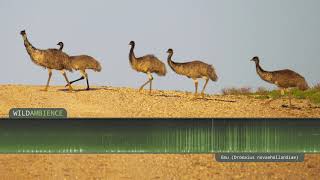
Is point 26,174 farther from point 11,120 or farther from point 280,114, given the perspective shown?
point 280,114

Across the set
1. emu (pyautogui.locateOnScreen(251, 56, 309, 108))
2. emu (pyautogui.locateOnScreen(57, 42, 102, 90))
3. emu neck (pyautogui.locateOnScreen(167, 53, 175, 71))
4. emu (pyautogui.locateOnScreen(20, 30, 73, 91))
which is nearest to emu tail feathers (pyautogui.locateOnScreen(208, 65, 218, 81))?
emu neck (pyautogui.locateOnScreen(167, 53, 175, 71))

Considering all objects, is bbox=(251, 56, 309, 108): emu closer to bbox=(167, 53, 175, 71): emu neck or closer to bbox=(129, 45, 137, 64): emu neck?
bbox=(167, 53, 175, 71): emu neck

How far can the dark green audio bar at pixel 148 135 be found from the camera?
1552cm

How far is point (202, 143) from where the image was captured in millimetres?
15852

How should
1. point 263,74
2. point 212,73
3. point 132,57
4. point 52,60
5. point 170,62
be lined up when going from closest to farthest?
point 212,73 < point 263,74 < point 52,60 < point 170,62 < point 132,57

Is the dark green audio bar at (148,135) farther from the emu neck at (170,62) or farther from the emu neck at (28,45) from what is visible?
the emu neck at (28,45)

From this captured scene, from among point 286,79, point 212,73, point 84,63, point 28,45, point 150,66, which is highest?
point 28,45

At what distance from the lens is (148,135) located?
50.8 ft

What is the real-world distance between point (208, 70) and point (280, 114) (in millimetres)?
3535

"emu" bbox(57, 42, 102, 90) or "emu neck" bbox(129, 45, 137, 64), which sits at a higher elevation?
"emu neck" bbox(129, 45, 137, 64)

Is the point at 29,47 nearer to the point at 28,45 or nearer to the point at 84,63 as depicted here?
the point at 28,45

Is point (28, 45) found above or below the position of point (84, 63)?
above

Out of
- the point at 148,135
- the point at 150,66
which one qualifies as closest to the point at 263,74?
the point at 150,66

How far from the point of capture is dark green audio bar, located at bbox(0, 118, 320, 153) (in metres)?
15.5
